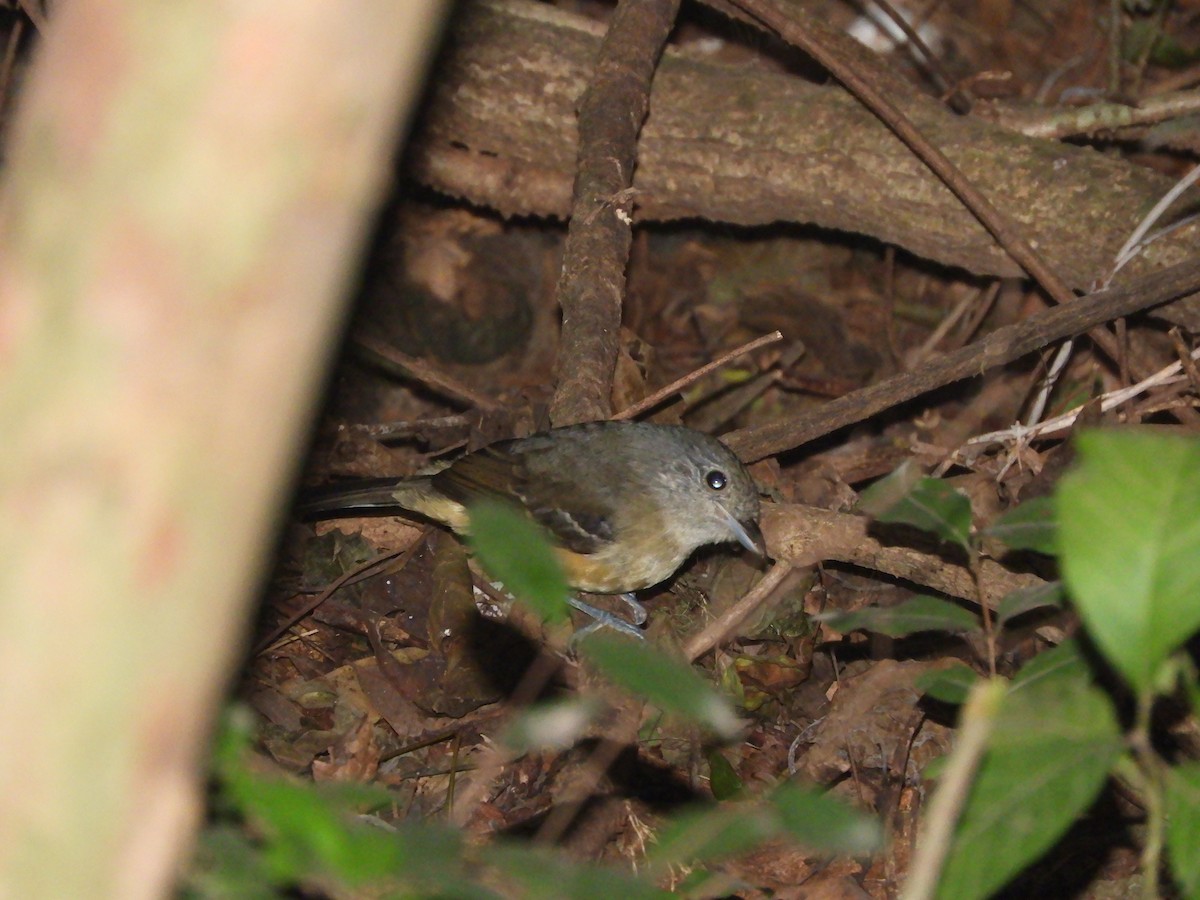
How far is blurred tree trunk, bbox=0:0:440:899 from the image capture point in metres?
1.45

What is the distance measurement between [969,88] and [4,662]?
6.93 metres

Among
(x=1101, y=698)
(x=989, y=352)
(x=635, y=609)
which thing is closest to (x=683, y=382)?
(x=635, y=609)

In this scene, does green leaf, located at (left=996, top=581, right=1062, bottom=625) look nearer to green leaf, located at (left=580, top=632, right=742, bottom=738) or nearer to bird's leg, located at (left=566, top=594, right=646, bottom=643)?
green leaf, located at (left=580, top=632, right=742, bottom=738)

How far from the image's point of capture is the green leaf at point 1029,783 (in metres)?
1.80

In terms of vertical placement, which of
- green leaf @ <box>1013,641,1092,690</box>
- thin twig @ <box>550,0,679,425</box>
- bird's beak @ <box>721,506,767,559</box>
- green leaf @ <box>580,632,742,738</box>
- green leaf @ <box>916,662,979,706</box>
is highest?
thin twig @ <box>550,0,679,425</box>

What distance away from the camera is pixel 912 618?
2.74 meters

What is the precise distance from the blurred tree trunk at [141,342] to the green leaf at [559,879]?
46cm

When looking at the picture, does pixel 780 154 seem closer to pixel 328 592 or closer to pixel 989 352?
pixel 989 352

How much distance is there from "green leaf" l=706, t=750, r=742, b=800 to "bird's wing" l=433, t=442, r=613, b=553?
1.20 metres

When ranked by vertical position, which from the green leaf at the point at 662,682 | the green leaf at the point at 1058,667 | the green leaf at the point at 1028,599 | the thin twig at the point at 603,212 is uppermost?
the thin twig at the point at 603,212

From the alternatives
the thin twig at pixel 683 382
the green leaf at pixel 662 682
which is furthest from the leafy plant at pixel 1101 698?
the thin twig at pixel 683 382

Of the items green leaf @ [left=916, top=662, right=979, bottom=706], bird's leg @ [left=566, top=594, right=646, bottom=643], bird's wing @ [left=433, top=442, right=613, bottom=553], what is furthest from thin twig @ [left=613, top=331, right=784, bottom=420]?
green leaf @ [left=916, top=662, right=979, bottom=706]

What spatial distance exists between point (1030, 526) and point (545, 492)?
256cm

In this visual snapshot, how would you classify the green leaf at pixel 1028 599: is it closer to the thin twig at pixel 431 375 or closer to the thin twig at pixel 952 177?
the thin twig at pixel 952 177
